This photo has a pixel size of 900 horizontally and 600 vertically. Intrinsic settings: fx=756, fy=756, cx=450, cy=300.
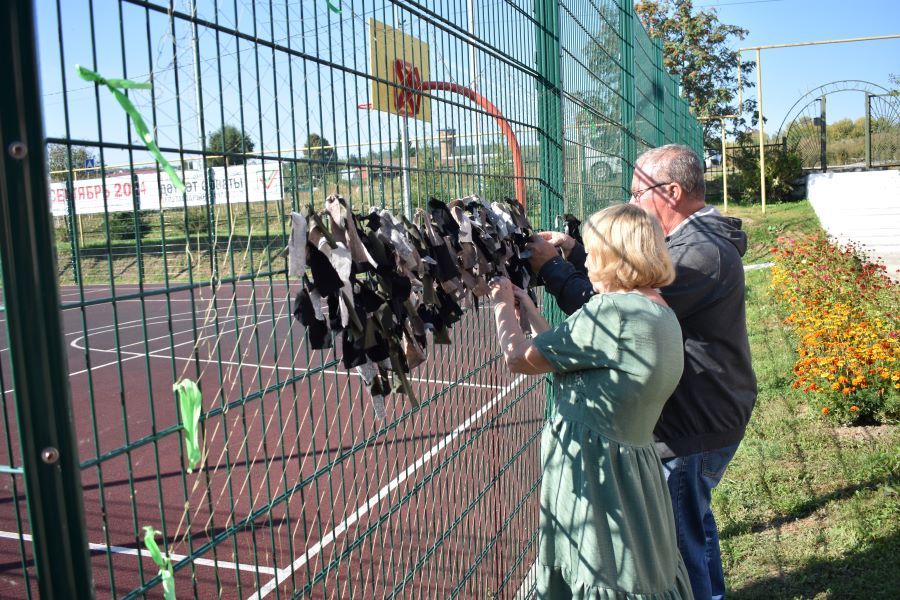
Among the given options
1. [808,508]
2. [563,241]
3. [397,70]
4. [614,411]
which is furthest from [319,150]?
[808,508]

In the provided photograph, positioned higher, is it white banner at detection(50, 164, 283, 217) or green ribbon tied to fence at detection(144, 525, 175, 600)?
white banner at detection(50, 164, 283, 217)

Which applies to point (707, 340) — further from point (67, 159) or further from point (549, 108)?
point (67, 159)

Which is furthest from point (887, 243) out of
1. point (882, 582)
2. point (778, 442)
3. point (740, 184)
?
point (882, 582)

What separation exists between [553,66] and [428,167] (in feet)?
5.57

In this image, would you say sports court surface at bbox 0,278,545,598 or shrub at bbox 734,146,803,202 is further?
shrub at bbox 734,146,803,202

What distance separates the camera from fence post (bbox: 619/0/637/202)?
609cm

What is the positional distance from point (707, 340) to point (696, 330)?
0.06 m

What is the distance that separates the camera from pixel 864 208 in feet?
61.0

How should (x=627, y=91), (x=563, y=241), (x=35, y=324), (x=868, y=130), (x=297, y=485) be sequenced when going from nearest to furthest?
(x=35, y=324), (x=297, y=485), (x=563, y=241), (x=627, y=91), (x=868, y=130)

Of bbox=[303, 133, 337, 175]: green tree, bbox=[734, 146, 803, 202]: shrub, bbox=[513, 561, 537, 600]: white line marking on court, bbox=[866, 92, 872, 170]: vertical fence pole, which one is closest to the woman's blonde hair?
bbox=[303, 133, 337, 175]: green tree

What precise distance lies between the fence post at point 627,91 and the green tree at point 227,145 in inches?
188

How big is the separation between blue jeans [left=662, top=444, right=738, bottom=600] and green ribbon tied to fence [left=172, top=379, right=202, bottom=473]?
215cm

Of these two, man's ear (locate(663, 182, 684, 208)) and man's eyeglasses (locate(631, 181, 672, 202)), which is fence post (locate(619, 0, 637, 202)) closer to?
man's eyeglasses (locate(631, 181, 672, 202))

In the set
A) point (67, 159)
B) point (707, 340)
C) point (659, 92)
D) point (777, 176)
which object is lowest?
point (707, 340)
